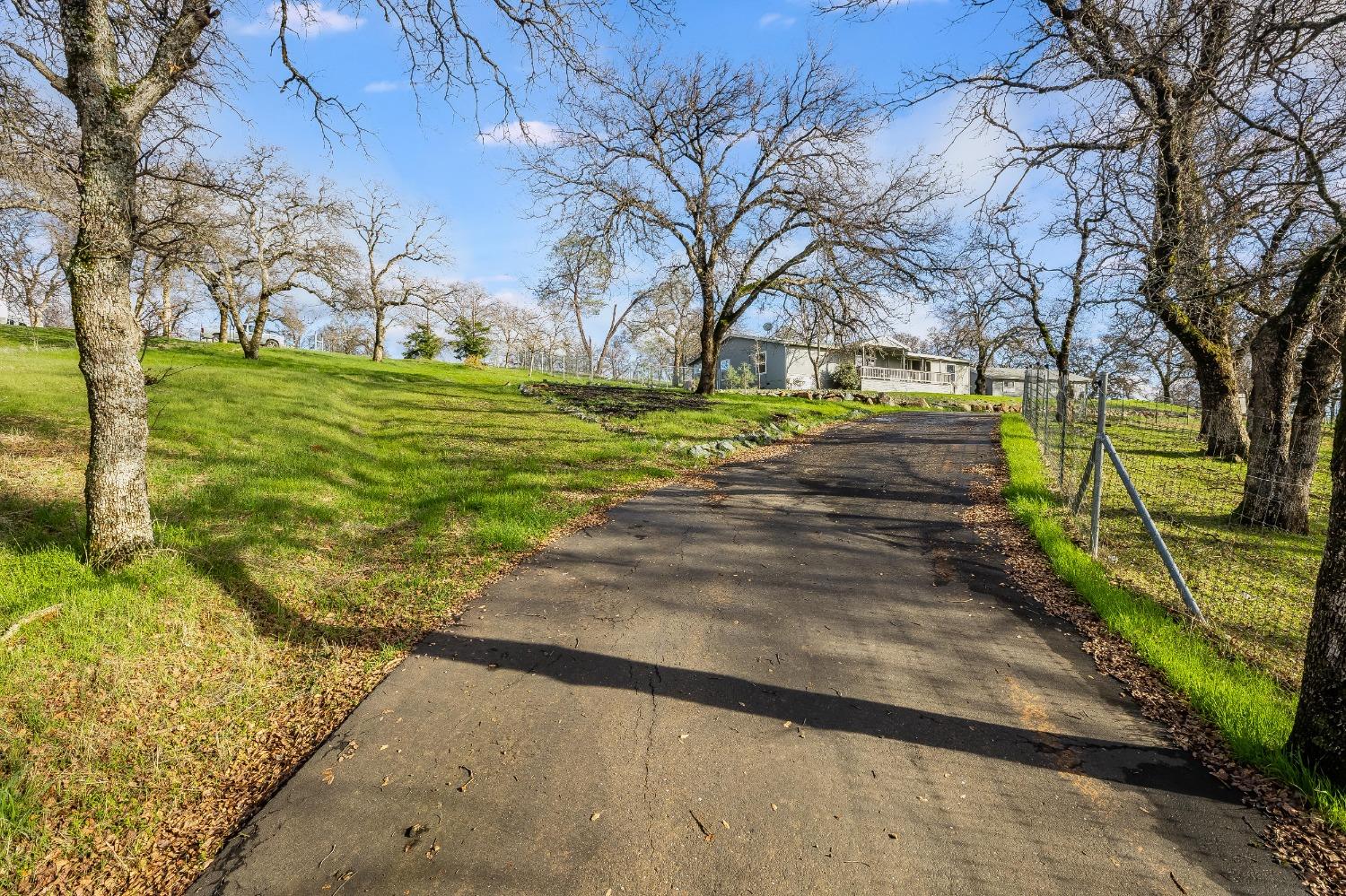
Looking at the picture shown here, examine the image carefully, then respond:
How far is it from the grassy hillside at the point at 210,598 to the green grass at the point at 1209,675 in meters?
5.10

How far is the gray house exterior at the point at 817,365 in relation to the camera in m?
41.4

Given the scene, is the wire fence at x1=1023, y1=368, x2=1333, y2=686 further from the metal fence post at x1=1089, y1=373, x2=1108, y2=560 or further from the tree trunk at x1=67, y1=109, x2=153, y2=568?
the tree trunk at x1=67, y1=109, x2=153, y2=568

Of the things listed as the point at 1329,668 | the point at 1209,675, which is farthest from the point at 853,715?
the point at 1209,675

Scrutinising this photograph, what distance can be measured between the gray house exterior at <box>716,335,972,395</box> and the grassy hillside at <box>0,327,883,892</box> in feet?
105

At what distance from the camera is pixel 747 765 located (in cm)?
288

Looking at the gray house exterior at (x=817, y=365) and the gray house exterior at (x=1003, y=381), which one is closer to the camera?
the gray house exterior at (x=817, y=365)

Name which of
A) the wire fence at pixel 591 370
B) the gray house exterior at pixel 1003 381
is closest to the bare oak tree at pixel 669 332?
the wire fence at pixel 591 370

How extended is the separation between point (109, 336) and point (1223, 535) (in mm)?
11968

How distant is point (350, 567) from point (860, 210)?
18.4 meters

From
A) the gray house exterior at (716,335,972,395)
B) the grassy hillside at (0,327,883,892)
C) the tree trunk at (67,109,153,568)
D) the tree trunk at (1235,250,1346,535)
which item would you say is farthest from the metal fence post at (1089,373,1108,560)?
the gray house exterior at (716,335,972,395)

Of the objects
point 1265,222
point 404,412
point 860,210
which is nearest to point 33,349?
point 404,412

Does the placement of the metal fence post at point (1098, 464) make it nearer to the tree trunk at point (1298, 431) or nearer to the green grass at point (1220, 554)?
the green grass at point (1220, 554)

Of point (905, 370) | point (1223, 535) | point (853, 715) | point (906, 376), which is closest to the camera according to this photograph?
→ point (853, 715)

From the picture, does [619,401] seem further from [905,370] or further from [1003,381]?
[1003,381]
